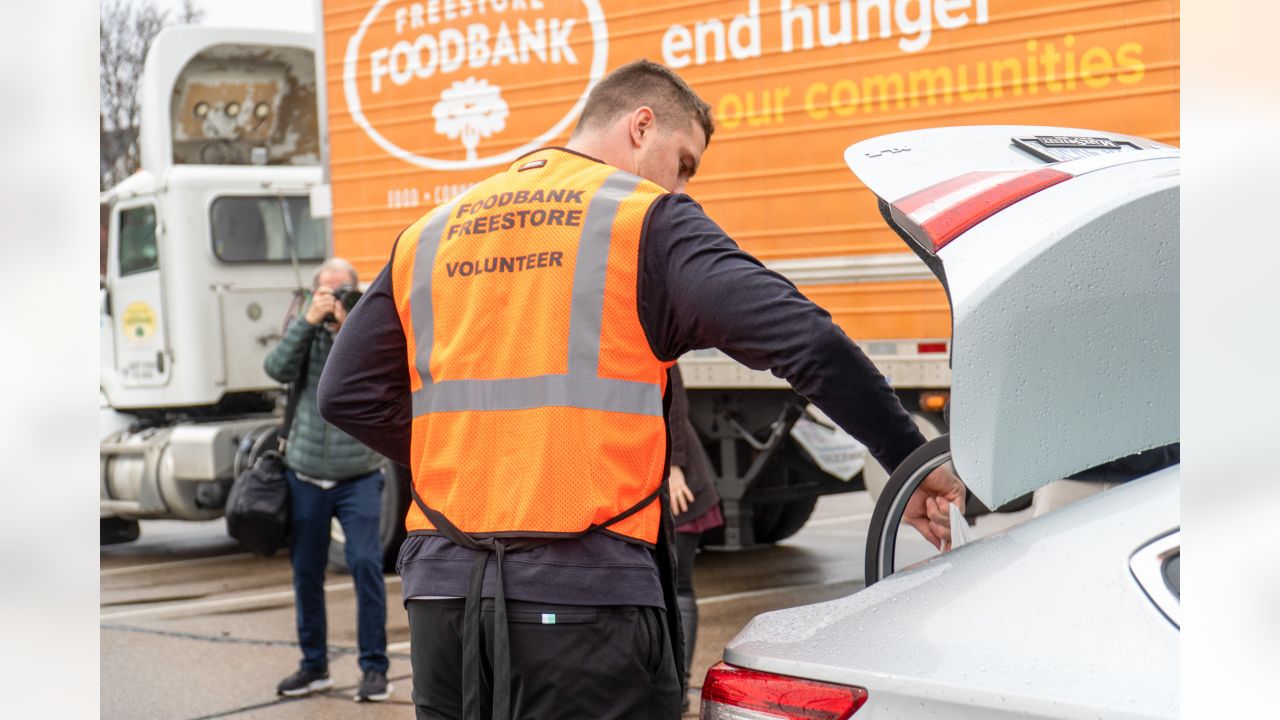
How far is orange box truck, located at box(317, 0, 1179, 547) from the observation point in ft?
19.4

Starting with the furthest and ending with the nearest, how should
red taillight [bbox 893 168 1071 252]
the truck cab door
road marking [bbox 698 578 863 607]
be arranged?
1. the truck cab door
2. road marking [bbox 698 578 863 607]
3. red taillight [bbox 893 168 1071 252]

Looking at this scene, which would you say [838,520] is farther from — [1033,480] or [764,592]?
A: [1033,480]

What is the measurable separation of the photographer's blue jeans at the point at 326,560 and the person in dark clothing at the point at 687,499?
135 cm

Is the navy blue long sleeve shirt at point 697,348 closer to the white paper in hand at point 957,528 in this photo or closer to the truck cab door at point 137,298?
the white paper in hand at point 957,528

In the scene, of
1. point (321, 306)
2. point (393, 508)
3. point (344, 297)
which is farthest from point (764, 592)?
point (321, 306)

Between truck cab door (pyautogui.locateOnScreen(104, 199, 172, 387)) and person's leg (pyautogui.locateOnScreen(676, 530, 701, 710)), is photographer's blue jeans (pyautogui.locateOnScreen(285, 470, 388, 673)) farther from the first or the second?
truck cab door (pyautogui.locateOnScreen(104, 199, 172, 387))

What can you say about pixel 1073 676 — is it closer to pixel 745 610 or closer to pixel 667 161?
pixel 667 161

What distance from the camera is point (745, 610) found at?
7.43 m

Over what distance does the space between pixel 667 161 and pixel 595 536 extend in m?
0.76

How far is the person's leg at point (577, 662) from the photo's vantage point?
7.36 ft

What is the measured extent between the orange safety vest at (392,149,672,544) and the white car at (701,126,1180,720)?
34cm

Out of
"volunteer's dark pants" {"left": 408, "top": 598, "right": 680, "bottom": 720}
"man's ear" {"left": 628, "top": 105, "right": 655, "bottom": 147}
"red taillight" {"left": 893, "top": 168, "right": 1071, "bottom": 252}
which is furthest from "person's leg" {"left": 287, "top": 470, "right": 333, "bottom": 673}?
"red taillight" {"left": 893, "top": 168, "right": 1071, "bottom": 252}

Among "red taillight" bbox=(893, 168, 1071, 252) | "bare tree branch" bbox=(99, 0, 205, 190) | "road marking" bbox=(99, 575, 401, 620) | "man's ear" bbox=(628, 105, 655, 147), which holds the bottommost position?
"road marking" bbox=(99, 575, 401, 620)

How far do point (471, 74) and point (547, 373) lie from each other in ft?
18.7
